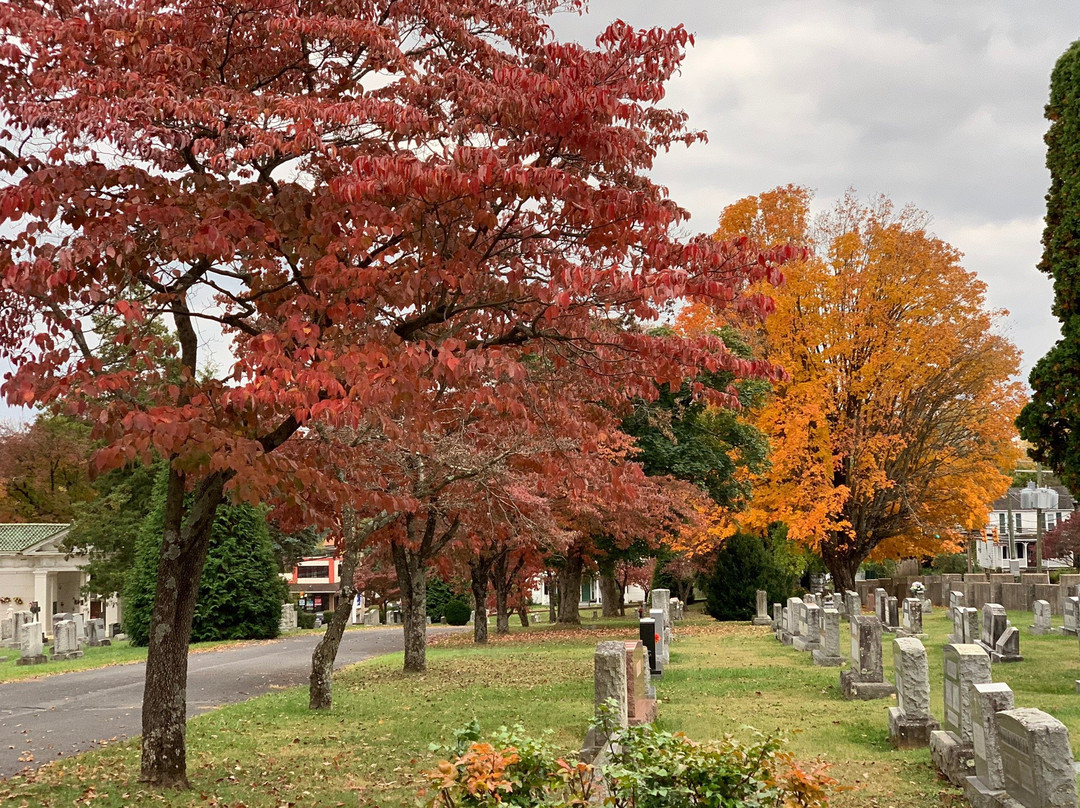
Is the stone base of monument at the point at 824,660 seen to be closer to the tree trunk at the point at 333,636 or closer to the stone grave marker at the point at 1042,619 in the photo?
the stone grave marker at the point at 1042,619

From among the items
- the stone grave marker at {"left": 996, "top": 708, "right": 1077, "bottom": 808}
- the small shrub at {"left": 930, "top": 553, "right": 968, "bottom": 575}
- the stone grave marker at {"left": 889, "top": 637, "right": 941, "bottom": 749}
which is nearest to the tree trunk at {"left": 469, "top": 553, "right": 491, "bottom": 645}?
the stone grave marker at {"left": 889, "top": 637, "right": 941, "bottom": 749}

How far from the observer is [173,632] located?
348 inches

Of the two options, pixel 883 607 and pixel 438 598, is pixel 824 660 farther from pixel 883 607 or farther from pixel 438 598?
pixel 438 598

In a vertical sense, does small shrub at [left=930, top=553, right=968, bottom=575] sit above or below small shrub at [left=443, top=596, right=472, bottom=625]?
above

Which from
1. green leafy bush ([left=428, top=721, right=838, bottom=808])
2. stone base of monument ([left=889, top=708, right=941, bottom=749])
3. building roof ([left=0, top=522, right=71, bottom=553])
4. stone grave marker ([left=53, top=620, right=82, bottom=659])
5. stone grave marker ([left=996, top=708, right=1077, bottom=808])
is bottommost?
stone grave marker ([left=53, top=620, right=82, bottom=659])

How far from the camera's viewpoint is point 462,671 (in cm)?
1934

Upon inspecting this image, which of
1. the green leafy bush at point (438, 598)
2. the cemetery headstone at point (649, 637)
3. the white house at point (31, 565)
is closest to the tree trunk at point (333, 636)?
the cemetery headstone at point (649, 637)

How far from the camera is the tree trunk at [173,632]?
342 inches

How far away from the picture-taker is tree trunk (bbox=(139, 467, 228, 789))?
8.68 m

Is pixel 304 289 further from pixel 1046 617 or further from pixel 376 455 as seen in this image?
pixel 1046 617

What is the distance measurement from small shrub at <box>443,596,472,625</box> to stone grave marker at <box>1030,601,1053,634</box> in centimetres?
2940

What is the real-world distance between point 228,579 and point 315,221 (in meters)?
27.7

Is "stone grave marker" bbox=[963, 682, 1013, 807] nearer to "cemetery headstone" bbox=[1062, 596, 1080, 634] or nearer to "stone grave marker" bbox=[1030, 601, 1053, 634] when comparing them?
"cemetery headstone" bbox=[1062, 596, 1080, 634]

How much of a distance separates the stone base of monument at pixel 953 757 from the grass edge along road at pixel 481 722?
0.42 ft
